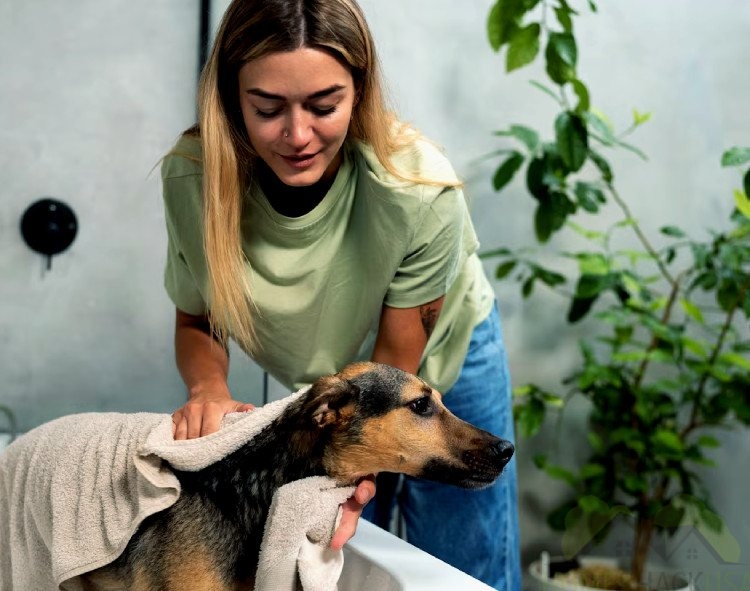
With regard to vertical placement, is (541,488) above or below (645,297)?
below

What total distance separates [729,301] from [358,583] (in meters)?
1.47

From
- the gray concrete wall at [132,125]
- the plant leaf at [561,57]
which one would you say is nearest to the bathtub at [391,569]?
the gray concrete wall at [132,125]

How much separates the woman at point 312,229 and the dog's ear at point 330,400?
10 cm

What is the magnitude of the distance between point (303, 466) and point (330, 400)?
10 cm

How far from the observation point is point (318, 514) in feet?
4.17

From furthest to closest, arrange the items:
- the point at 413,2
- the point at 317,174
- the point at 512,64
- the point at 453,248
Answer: the point at 413,2 < the point at 512,64 < the point at 453,248 < the point at 317,174

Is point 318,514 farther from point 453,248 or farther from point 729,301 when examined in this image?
point 729,301

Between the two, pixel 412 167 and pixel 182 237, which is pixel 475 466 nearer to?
pixel 412 167

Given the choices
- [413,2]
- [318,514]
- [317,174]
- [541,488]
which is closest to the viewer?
[318,514]

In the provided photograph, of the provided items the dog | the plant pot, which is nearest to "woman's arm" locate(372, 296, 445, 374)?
the dog

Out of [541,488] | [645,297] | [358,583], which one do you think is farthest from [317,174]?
[541,488]

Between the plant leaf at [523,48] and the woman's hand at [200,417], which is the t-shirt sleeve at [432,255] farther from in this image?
the plant leaf at [523,48]

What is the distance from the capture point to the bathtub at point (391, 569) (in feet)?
4.28

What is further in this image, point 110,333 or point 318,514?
point 110,333
